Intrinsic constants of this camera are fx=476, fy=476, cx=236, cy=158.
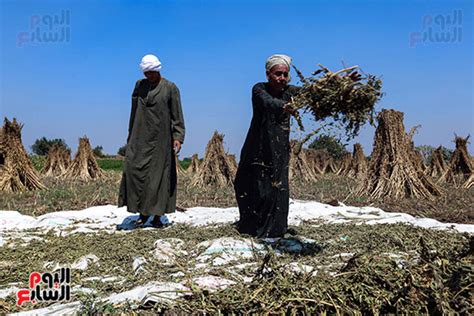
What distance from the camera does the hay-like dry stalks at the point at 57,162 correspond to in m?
14.9

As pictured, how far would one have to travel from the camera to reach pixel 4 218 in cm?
569

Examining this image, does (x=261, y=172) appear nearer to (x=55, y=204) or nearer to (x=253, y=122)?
(x=253, y=122)

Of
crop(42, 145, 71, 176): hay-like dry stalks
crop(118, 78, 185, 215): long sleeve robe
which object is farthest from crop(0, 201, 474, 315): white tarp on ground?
crop(42, 145, 71, 176): hay-like dry stalks

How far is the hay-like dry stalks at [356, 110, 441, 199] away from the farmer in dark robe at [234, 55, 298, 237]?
473 cm

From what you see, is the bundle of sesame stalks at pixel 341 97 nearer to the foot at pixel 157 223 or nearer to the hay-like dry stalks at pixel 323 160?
the foot at pixel 157 223

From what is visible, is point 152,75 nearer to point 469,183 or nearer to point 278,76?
point 278,76

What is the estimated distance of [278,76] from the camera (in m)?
4.16

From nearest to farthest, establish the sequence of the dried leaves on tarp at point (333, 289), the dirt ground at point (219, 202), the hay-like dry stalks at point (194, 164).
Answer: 1. the dried leaves on tarp at point (333, 289)
2. the dirt ground at point (219, 202)
3. the hay-like dry stalks at point (194, 164)

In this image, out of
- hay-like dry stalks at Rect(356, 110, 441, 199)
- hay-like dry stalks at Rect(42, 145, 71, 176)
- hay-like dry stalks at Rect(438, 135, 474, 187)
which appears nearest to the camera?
hay-like dry stalks at Rect(356, 110, 441, 199)

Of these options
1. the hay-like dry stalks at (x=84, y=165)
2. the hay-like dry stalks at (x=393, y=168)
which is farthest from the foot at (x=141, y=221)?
the hay-like dry stalks at (x=84, y=165)

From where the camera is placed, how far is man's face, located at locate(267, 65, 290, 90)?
414 cm

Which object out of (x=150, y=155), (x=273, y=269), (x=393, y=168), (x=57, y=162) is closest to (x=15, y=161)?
(x=57, y=162)

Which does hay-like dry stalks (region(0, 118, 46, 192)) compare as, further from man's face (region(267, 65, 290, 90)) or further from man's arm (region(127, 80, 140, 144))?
man's face (region(267, 65, 290, 90))

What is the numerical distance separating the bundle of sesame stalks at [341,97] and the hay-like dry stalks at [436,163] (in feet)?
40.3
